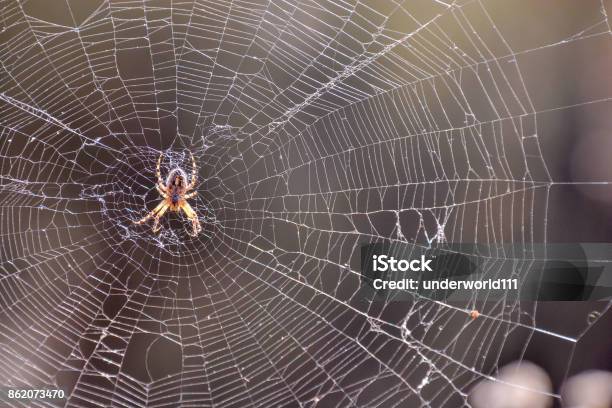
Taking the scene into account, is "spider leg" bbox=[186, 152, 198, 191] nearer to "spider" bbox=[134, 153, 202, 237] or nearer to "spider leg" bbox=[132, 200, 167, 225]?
"spider" bbox=[134, 153, 202, 237]

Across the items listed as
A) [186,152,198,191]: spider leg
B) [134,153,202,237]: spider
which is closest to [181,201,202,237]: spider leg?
[134,153,202,237]: spider

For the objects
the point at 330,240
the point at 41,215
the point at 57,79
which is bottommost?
the point at 330,240

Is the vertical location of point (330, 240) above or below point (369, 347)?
above

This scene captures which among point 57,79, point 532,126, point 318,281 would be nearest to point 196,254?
point 318,281

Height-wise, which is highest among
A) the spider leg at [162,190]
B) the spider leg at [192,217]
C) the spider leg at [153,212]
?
the spider leg at [162,190]

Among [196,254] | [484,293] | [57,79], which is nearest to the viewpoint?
[484,293]

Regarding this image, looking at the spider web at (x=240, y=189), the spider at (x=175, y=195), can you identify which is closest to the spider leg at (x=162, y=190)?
the spider at (x=175, y=195)

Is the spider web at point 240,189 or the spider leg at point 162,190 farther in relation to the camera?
the spider leg at point 162,190

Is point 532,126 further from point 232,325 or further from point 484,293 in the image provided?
point 232,325

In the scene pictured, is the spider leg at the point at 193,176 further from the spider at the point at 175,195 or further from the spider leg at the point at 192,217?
the spider leg at the point at 192,217
